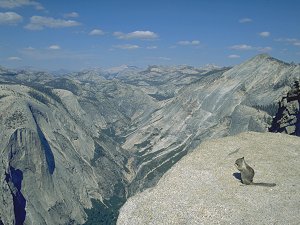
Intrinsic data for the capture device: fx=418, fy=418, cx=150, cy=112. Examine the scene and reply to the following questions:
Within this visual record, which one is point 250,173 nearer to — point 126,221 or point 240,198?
point 240,198

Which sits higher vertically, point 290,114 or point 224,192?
point 290,114

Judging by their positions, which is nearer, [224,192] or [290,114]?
[224,192]

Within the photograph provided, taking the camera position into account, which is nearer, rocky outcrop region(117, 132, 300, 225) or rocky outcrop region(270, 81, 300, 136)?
rocky outcrop region(117, 132, 300, 225)

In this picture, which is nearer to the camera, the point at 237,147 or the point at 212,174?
the point at 212,174

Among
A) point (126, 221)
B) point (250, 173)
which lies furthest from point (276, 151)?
point (126, 221)
